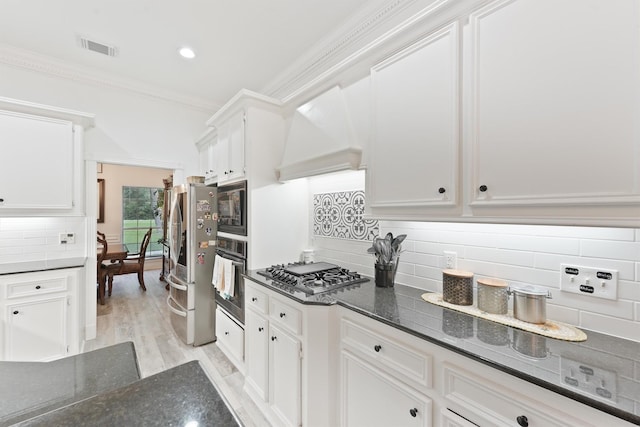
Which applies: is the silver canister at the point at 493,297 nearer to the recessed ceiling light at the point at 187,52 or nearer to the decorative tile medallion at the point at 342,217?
the decorative tile medallion at the point at 342,217

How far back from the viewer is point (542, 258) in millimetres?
1287

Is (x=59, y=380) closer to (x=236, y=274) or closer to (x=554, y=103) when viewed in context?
(x=236, y=274)

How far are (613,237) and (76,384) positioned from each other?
1.94 meters

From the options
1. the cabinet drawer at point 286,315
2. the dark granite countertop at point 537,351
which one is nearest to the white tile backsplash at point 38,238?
the cabinet drawer at point 286,315

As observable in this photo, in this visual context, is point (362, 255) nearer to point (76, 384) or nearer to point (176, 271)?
point (76, 384)

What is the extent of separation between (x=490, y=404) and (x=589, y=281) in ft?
2.36

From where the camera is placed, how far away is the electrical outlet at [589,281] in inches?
43.6

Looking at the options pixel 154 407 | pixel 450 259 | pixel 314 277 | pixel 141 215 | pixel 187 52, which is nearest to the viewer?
pixel 154 407

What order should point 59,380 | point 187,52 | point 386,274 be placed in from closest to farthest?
1. point 59,380
2. point 386,274
3. point 187,52

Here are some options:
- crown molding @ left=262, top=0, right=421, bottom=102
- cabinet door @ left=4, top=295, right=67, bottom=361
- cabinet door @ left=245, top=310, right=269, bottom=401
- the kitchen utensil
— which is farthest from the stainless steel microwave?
the kitchen utensil

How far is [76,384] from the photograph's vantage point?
72 cm

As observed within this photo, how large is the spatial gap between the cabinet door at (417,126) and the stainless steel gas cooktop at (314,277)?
57cm

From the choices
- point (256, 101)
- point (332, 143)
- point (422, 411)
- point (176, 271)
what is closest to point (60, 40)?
point (256, 101)

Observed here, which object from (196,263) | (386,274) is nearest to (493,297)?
(386,274)
